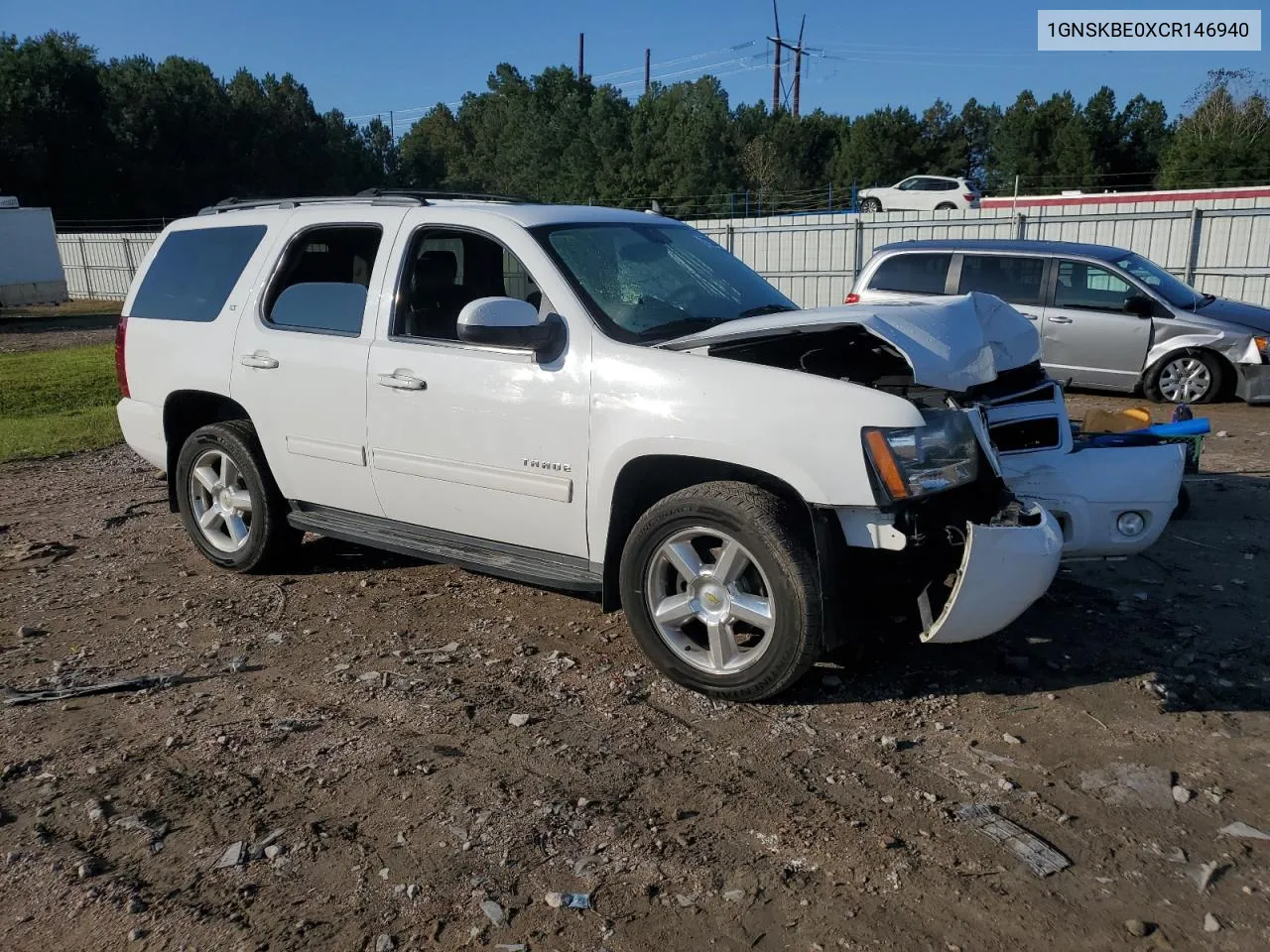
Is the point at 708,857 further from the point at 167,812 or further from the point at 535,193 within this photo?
the point at 535,193

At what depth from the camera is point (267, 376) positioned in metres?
5.29

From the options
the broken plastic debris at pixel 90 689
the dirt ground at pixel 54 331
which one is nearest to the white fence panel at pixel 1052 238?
the dirt ground at pixel 54 331

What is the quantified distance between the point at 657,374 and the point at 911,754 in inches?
65.6

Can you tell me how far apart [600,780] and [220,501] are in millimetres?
3283

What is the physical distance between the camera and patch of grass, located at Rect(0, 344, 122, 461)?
10.00m

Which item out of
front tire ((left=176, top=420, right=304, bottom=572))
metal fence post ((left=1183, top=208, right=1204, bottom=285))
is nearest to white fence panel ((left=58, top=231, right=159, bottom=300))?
metal fence post ((left=1183, top=208, right=1204, bottom=285))

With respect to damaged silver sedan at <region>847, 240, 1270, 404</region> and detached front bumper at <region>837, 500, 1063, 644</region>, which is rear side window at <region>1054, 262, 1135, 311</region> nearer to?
damaged silver sedan at <region>847, 240, 1270, 404</region>

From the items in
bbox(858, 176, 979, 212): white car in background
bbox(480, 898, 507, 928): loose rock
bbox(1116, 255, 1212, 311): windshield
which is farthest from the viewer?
bbox(858, 176, 979, 212): white car in background

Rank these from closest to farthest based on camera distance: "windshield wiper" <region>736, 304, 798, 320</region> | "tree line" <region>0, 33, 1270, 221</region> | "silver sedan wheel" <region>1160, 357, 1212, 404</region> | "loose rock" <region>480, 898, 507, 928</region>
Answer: "loose rock" <region>480, 898, 507, 928</region>, "windshield wiper" <region>736, 304, 798, 320</region>, "silver sedan wheel" <region>1160, 357, 1212, 404</region>, "tree line" <region>0, 33, 1270, 221</region>

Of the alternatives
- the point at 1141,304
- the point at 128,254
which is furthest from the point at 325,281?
the point at 128,254

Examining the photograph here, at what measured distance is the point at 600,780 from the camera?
3537 millimetres

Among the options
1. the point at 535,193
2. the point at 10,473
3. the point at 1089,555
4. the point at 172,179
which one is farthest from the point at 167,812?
the point at 535,193

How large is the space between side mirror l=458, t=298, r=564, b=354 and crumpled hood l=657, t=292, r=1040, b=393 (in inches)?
21.1

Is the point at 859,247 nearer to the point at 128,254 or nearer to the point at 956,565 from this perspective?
the point at 956,565
